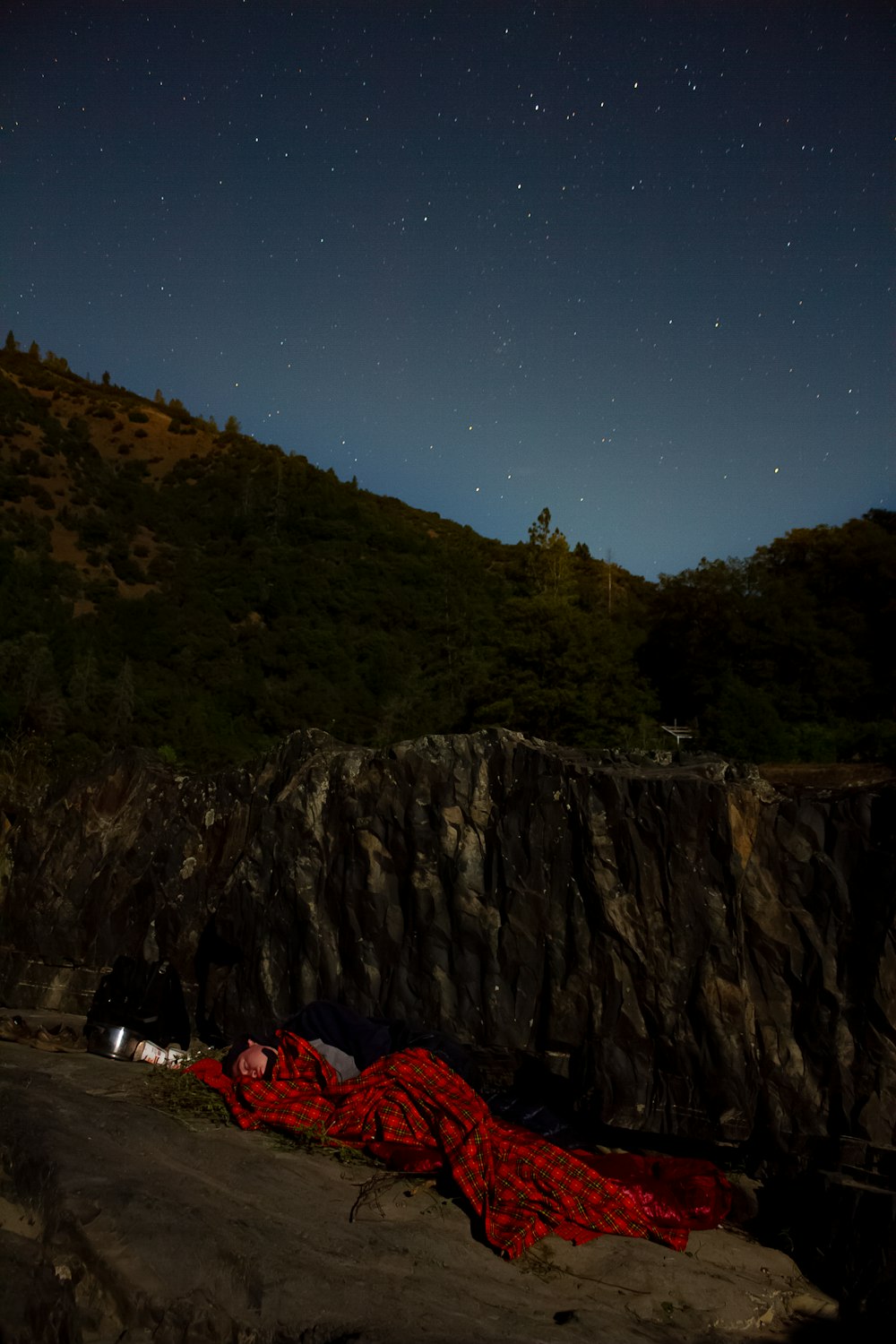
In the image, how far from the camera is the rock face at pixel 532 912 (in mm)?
4320

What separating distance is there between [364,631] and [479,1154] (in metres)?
33.0

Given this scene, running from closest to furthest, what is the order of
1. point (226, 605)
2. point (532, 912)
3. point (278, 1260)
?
1. point (278, 1260)
2. point (532, 912)
3. point (226, 605)

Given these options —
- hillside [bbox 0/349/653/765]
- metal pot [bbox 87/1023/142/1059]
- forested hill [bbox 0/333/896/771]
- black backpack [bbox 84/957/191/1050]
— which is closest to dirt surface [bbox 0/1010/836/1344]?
metal pot [bbox 87/1023/142/1059]

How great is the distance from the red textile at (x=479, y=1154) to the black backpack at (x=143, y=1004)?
835mm

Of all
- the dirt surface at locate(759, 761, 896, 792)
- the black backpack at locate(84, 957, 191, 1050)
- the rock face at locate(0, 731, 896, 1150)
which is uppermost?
the dirt surface at locate(759, 761, 896, 792)

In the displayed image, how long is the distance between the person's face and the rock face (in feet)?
2.49

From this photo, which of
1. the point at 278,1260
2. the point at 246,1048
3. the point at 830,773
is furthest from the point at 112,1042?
the point at 830,773

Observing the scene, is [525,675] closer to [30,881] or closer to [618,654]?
[618,654]

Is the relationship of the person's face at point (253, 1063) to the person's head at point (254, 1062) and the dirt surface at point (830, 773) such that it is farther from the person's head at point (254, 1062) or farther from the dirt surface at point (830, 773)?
the dirt surface at point (830, 773)

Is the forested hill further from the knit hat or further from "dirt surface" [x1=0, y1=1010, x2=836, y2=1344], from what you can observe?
"dirt surface" [x1=0, y1=1010, x2=836, y2=1344]

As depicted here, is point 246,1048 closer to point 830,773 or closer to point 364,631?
point 830,773

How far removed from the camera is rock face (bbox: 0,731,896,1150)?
4320 mm

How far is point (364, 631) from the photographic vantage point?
3659cm

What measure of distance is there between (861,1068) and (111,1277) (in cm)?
313
